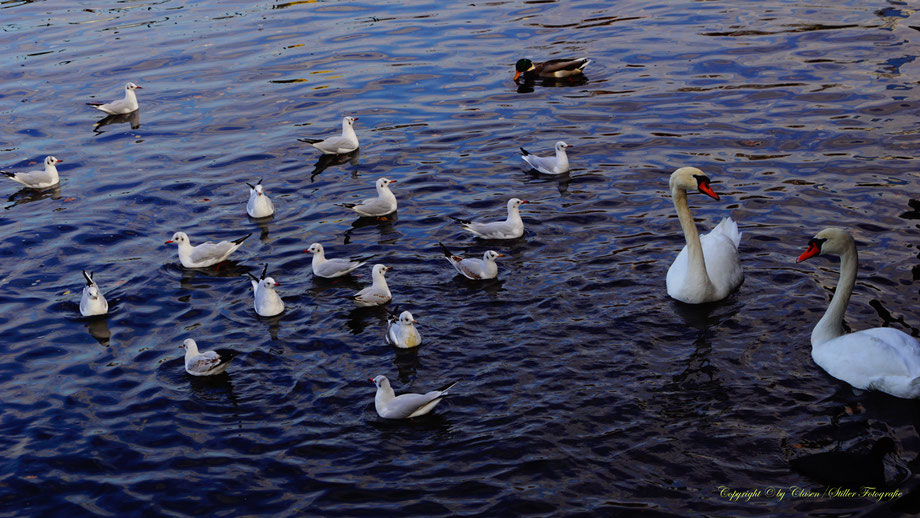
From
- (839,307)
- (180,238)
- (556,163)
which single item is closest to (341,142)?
(556,163)

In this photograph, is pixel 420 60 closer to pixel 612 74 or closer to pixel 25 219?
pixel 612 74

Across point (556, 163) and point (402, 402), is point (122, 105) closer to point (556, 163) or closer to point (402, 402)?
point (556, 163)

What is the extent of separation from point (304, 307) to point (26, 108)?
13594 mm

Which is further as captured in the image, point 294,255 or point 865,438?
point 294,255

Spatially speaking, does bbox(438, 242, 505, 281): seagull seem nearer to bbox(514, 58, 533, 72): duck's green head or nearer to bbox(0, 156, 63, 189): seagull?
bbox(0, 156, 63, 189): seagull

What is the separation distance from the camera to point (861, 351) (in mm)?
9188

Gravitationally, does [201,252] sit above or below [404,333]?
above

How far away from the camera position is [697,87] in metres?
19.3

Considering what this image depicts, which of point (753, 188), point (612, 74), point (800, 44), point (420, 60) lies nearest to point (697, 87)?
point (612, 74)

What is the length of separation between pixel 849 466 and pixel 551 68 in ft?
47.2

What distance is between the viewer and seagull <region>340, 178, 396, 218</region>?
14422 millimetres

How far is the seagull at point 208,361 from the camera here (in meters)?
10.2

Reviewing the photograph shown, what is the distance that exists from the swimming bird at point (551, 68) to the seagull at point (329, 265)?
32.4ft

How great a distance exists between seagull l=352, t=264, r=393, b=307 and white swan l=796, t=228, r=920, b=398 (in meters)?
5.25
